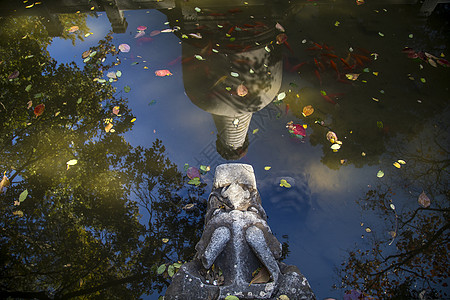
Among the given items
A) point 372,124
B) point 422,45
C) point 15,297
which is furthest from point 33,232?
point 422,45

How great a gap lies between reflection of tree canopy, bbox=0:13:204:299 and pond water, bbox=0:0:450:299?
0.02 meters

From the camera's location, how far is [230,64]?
4.83 m

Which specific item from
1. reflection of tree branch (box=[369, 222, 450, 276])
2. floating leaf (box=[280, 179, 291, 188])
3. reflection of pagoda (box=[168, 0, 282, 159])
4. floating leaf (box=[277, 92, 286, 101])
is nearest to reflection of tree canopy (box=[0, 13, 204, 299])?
reflection of pagoda (box=[168, 0, 282, 159])

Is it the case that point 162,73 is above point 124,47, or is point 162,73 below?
below

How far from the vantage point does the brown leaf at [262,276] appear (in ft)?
6.79

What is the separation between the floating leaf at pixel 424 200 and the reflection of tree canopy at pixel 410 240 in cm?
4

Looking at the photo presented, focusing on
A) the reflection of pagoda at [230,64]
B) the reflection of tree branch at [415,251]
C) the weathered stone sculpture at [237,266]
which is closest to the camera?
the weathered stone sculpture at [237,266]

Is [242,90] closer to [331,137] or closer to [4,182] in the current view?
[331,137]

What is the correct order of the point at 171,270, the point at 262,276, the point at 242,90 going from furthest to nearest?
the point at 242,90
the point at 171,270
the point at 262,276

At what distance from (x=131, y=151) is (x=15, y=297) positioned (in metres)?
2.16

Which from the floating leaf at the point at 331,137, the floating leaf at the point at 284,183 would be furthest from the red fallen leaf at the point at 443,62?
the floating leaf at the point at 284,183

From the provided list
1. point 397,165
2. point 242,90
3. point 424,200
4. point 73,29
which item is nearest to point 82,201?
point 242,90

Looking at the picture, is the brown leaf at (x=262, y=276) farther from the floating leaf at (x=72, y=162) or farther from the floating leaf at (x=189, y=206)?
the floating leaf at (x=72, y=162)

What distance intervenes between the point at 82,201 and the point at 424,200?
180 inches
